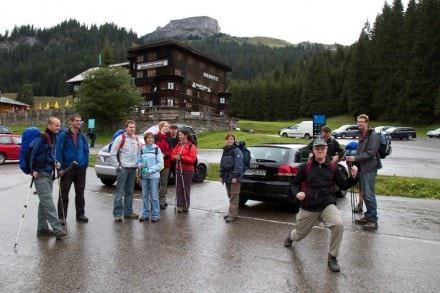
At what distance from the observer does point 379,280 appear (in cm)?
483

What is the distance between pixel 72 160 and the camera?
24.3 ft

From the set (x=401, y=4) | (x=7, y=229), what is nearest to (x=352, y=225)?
(x=7, y=229)

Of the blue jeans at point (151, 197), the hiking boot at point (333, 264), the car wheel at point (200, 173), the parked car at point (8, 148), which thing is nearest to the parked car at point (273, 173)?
the blue jeans at point (151, 197)

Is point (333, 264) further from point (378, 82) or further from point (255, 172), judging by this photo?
point (378, 82)

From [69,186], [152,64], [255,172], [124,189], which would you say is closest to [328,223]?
[255,172]

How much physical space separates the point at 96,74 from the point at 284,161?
131 ft

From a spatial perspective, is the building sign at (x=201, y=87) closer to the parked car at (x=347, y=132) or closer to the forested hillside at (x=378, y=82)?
the parked car at (x=347, y=132)

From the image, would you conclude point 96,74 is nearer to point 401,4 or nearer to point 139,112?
point 139,112

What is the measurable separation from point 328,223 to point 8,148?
19.2m

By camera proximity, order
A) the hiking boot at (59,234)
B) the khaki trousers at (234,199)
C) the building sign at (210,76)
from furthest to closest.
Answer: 1. the building sign at (210,76)
2. the khaki trousers at (234,199)
3. the hiking boot at (59,234)

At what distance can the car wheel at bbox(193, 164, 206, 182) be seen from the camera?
13905 millimetres

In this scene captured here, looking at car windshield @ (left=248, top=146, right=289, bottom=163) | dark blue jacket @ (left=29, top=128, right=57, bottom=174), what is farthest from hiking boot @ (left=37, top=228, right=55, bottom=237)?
car windshield @ (left=248, top=146, right=289, bottom=163)

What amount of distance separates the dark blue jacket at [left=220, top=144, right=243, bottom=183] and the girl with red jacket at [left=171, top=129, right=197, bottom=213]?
3.34 feet

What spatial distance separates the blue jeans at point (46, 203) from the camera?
20.6 ft
